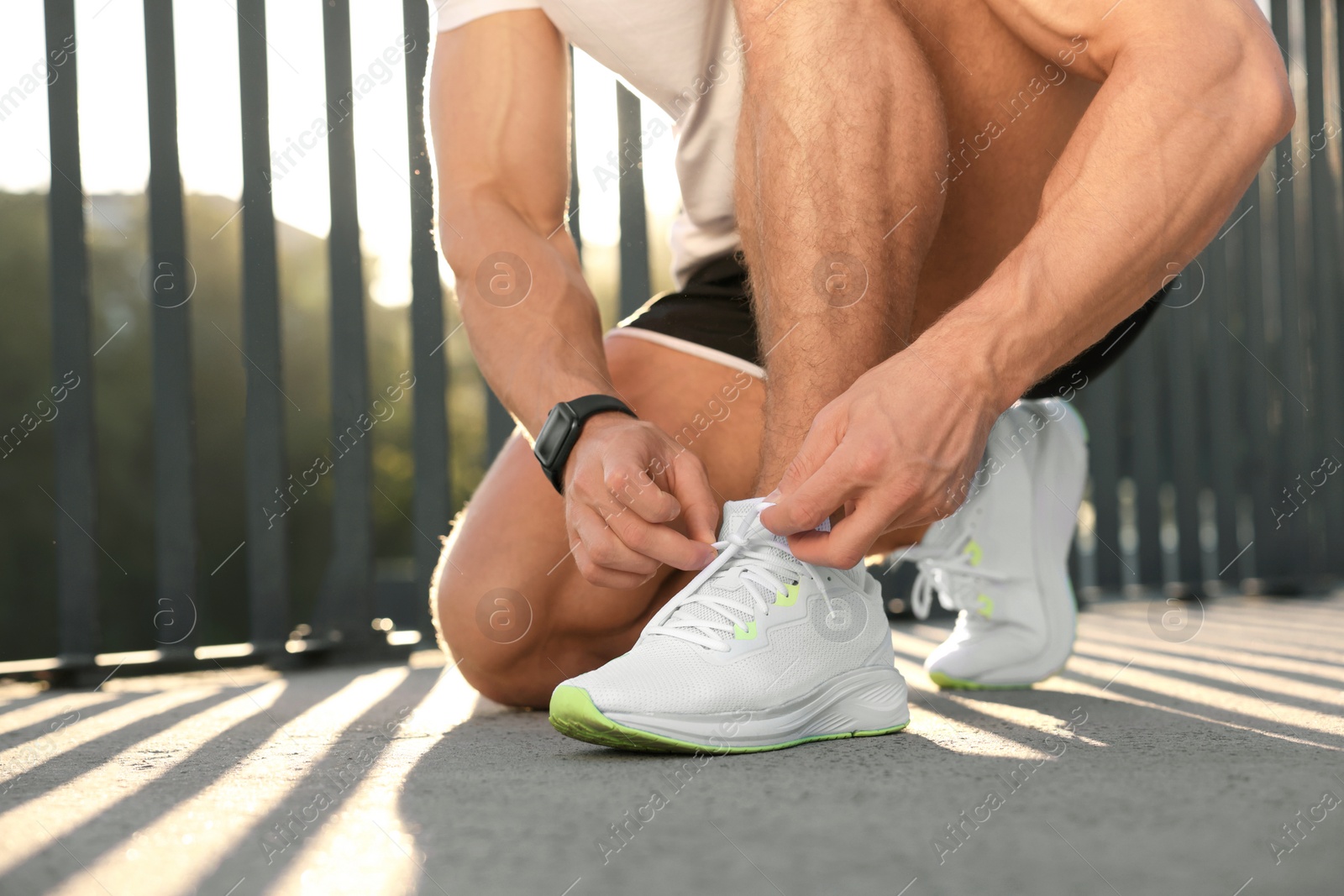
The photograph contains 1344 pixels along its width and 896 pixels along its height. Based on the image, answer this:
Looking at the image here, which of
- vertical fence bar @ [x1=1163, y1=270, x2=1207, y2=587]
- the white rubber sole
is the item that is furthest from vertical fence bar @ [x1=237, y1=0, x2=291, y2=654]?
vertical fence bar @ [x1=1163, y1=270, x2=1207, y2=587]

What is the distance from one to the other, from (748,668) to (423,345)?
1422 mm

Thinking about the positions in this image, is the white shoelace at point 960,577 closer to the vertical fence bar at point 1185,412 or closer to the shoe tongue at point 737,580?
the shoe tongue at point 737,580

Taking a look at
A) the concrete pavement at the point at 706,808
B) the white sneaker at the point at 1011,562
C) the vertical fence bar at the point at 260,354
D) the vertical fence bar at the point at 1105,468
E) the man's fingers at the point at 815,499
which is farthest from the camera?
the vertical fence bar at the point at 1105,468

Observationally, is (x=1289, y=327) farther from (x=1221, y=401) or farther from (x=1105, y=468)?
(x=1105, y=468)

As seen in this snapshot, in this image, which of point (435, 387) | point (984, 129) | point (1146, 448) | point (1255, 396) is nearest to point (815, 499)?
point (984, 129)

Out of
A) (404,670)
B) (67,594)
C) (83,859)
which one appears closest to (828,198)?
(83,859)

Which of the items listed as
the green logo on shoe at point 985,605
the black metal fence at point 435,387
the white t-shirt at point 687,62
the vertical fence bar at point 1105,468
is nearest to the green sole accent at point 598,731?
the green logo on shoe at point 985,605

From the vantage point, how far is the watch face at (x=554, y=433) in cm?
94

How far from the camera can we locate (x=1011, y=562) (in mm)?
1193

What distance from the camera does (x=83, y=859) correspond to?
0.53 meters

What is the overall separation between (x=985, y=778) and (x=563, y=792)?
0.25m

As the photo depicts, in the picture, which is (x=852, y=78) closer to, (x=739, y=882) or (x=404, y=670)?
(x=739, y=882)

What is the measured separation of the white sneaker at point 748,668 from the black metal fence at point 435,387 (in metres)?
1.28

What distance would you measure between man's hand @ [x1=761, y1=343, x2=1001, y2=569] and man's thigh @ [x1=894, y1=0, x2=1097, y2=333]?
30 centimetres
